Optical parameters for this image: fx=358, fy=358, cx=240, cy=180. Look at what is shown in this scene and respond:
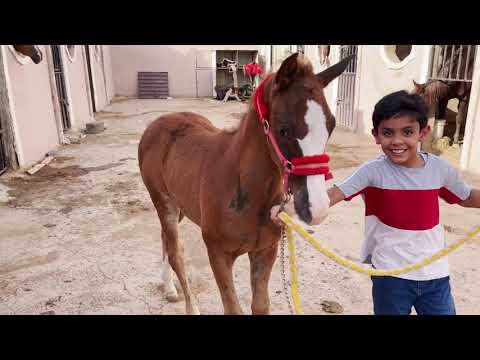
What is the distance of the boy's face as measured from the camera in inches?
58.4

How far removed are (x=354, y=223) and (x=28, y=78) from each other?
667 cm

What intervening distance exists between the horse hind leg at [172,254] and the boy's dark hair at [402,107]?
1.97 m

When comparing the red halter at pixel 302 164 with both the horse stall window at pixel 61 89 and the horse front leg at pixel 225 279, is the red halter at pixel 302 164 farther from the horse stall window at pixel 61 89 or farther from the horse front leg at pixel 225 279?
the horse stall window at pixel 61 89

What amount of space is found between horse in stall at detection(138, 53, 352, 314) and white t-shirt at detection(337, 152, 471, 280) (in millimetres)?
271

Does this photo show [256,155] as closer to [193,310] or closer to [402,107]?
[402,107]

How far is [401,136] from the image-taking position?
1495mm

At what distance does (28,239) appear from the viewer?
13.2 ft

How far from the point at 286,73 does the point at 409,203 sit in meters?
0.78

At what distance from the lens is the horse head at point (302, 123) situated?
57.8 inches

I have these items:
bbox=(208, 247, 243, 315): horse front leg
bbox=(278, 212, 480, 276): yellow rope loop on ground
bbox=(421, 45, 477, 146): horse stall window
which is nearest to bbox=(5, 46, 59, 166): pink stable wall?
bbox=(208, 247, 243, 315): horse front leg

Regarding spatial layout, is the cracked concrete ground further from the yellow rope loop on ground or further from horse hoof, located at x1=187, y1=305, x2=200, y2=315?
the yellow rope loop on ground

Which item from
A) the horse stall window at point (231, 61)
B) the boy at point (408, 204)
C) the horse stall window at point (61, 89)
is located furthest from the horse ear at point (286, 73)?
the horse stall window at point (231, 61)

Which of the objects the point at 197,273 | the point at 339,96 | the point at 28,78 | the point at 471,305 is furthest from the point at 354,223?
the point at 339,96
